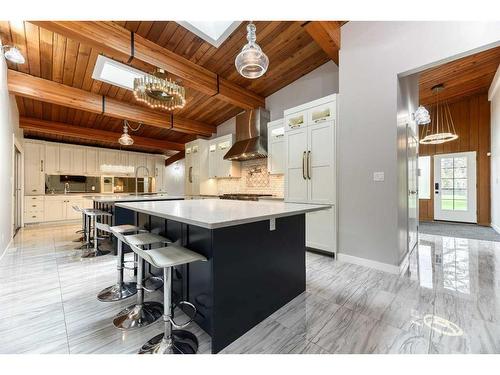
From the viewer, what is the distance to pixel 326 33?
2988mm

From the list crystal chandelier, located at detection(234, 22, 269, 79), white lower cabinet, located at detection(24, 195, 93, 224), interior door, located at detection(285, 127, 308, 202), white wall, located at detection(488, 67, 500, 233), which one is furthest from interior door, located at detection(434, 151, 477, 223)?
white lower cabinet, located at detection(24, 195, 93, 224)

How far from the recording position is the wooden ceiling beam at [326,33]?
2.84 metres

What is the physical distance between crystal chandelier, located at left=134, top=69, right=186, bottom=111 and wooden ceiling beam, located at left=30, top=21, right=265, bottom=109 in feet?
0.99

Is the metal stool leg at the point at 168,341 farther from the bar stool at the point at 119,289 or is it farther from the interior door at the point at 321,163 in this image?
the interior door at the point at 321,163

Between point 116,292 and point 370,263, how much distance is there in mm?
3066

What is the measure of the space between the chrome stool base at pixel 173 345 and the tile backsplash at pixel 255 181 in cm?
375

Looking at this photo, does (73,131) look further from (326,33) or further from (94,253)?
(326,33)

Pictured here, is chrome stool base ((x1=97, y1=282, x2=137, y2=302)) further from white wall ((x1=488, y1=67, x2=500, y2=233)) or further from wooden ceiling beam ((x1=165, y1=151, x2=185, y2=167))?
white wall ((x1=488, y1=67, x2=500, y2=233))

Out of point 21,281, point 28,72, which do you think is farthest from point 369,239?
point 28,72

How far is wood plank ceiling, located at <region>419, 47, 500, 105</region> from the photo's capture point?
4043 mm

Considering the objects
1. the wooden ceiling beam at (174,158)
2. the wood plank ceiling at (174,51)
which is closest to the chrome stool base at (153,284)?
the wood plank ceiling at (174,51)

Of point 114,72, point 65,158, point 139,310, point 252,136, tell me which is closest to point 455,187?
point 252,136
